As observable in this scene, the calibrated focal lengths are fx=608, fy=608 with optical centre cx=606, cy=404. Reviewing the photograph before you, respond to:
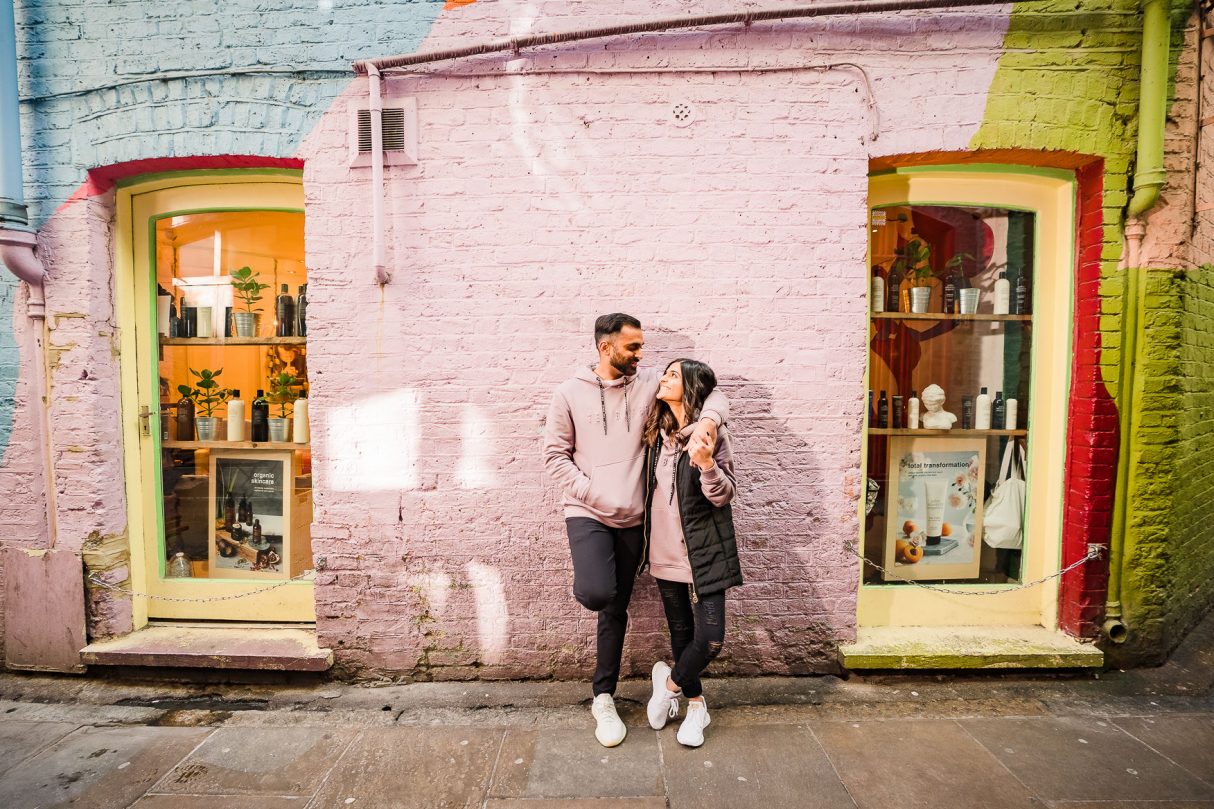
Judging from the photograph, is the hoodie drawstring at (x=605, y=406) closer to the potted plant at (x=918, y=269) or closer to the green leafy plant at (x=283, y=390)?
the potted plant at (x=918, y=269)

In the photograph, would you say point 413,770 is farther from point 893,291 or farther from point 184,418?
point 893,291

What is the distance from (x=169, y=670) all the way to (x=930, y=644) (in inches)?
183

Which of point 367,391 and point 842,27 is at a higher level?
point 842,27

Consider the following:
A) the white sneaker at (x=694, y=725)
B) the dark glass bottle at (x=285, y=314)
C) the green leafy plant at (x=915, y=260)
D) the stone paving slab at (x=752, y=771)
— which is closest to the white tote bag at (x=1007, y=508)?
the green leafy plant at (x=915, y=260)

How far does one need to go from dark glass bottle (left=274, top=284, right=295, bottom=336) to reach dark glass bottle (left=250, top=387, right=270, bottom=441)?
17.6 inches

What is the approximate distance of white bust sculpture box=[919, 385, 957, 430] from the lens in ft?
13.1

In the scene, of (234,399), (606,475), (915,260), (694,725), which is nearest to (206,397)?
(234,399)

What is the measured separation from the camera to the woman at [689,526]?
2867mm

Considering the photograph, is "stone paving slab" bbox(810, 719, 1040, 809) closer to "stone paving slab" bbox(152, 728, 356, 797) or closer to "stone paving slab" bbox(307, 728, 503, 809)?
"stone paving slab" bbox(307, 728, 503, 809)

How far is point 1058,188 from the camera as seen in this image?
381 cm

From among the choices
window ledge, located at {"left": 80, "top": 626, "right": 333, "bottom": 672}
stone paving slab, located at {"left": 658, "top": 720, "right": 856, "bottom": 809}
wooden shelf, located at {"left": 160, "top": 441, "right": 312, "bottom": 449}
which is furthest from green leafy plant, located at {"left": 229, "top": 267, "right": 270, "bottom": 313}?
stone paving slab, located at {"left": 658, "top": 720, "right": 856, "bottom": 809}

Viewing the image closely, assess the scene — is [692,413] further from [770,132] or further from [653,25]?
[653,25]

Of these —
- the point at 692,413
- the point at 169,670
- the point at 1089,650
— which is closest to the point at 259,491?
the point at 169,670

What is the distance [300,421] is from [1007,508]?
4.72 meters
